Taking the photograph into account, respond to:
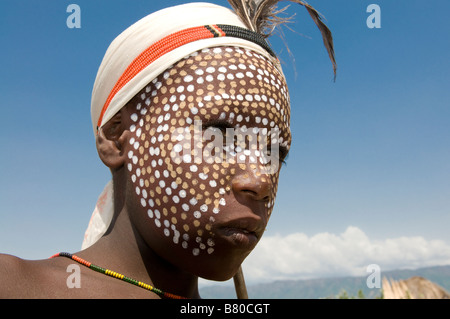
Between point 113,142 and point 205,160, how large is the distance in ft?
2.12

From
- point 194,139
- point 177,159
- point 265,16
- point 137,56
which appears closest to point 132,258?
point 177,159

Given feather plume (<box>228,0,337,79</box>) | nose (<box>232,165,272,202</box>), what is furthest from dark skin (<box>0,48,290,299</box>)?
feather plume (<box>228,0,337,79</box>)

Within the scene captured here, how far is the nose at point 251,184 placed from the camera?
2.45m

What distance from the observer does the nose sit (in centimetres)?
245

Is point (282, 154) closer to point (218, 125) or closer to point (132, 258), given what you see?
point (218, 125)

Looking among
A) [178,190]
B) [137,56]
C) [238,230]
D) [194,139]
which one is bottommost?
[238,230]

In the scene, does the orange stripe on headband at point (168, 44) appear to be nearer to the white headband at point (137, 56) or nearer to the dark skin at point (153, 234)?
the white headband at point (137, 56)

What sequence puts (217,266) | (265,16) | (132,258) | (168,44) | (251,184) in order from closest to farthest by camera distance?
1. (251,184)
2. (217,266)
3. (132,258)
4. (168,44)
5. (265,16)

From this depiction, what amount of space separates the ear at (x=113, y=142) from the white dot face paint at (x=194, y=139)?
10 cm

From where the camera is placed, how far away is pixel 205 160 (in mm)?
2480

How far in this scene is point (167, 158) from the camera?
2.53m

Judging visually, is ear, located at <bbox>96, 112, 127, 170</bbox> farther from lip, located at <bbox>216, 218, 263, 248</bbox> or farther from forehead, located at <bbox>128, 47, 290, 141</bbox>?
lip, located at <bbox>216, 218, 263, 248</bbox>

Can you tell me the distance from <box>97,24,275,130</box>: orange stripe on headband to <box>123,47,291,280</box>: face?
0.38 feet

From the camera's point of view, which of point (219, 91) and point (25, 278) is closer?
point (25, 278)
